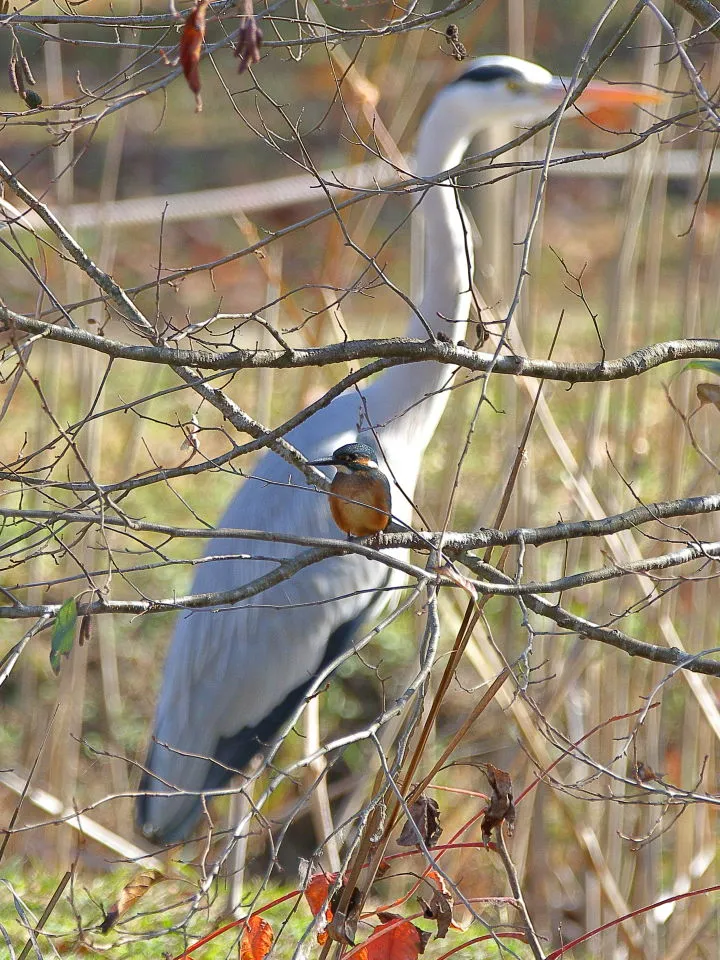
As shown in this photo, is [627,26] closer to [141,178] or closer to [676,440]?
[676,440]

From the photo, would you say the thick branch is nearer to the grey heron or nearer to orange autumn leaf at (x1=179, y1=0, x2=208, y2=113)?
orange autumn leaf at (x1=179, y1=0, x2=208, y2=113)

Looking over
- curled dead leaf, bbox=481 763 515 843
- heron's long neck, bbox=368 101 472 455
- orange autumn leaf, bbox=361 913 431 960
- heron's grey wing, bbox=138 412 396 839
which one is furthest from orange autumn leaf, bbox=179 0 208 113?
heron's grey wing, bbox=138 412 396 839

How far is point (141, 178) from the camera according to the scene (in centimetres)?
691

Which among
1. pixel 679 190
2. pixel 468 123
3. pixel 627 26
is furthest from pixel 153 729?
pixel 679 190

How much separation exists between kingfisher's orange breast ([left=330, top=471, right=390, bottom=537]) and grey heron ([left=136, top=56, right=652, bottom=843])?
2.94ft

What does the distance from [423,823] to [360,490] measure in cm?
29

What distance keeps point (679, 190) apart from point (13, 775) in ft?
16.5

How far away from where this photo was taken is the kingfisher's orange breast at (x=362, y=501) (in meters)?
0.95

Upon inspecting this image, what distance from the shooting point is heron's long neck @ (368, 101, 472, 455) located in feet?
5.65

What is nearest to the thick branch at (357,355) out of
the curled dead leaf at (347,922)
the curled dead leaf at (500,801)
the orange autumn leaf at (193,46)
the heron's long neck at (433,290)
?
the orange autumn leaf at (193,46)

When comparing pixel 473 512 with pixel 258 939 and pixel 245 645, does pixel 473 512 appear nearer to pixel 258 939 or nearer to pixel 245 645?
pixel 245 645

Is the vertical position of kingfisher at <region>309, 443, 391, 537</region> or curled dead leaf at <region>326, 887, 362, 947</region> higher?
kingfisher at <region>309, 443, 391, 537</region>

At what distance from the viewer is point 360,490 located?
0.96m

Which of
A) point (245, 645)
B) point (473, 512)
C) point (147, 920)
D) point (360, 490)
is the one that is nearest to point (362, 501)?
point (360, 490)
